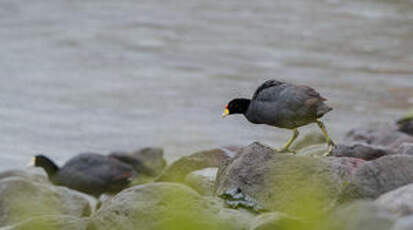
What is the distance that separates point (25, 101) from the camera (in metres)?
14.3

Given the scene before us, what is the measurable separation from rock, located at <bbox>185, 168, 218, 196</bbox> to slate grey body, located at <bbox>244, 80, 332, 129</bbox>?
0.55 m

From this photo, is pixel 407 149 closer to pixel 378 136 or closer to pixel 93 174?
pixel 378 136

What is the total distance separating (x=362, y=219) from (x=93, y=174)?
6.74 metres

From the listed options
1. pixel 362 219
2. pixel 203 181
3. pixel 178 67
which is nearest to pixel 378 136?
pixel 203 181

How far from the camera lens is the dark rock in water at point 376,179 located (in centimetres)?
509

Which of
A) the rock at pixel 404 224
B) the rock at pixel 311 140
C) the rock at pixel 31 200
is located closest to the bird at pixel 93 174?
the rock at pixel 31 200

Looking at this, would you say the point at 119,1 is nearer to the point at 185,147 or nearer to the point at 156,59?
the point at 156,59

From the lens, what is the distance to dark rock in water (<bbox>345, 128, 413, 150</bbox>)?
10086 millimetres

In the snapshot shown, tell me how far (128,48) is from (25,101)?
14.3ft

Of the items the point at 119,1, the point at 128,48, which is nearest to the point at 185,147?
the point at 128,48

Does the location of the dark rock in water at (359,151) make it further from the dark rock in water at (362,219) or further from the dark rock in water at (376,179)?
the dark rock in water at (362,219)

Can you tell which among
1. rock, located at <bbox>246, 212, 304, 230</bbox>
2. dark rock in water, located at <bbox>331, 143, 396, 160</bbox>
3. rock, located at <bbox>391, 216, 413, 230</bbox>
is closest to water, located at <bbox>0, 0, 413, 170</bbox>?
dark rock in water, located at <bbox>331, 143, 396, 160</bbox>

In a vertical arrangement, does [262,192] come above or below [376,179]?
below

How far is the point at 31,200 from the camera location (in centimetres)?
750
